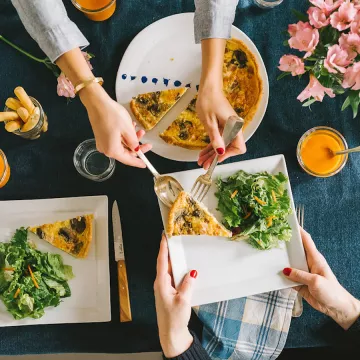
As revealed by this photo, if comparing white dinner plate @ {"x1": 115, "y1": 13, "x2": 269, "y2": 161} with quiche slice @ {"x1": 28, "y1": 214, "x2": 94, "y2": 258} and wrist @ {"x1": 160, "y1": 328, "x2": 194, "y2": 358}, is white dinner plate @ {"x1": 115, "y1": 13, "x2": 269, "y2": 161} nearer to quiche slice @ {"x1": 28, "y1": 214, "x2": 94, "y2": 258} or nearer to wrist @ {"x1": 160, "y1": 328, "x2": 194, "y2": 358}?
quiche slice @ {"x1": 28, "y1": 214, "x2": 94, "y2": 258}

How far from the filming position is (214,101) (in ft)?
5.41

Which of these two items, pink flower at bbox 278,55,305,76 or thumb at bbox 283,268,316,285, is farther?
thumb at bbox 283,268,316,285

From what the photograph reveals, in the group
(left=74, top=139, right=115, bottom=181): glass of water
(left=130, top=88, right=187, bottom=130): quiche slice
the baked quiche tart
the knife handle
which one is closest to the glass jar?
(left=74, top=139, right=115, bottom=181): glass of water

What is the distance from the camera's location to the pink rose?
1299 millimetres

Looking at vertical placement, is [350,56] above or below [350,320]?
above

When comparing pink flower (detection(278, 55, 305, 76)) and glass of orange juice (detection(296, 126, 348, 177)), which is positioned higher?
pink flower (detection(278, 55, 305, 76))

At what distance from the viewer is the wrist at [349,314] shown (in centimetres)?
179

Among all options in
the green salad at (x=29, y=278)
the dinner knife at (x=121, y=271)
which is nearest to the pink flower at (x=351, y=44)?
the dinner knife at (x=121, y=271)

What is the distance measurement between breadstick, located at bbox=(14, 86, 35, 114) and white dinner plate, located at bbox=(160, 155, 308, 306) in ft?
2.16

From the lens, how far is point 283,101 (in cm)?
197

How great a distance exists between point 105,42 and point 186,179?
29.7 inches

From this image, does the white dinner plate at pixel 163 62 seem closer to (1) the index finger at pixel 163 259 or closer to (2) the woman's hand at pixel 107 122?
(2) the woman's hand at pixel 107 122

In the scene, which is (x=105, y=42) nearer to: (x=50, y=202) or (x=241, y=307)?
(x=50, y=202)

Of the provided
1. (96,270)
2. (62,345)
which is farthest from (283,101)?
(62,345)
